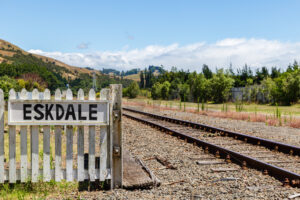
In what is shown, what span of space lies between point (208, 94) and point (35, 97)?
→ 4748cm

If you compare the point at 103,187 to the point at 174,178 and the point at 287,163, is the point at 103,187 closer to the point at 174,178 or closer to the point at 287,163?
the point at 174,178

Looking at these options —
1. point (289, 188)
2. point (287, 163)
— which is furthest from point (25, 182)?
point (287, 163)

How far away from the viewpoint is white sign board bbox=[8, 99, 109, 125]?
418 cm

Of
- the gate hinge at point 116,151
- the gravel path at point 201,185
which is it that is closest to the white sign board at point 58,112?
the gate hinge at point 116,151

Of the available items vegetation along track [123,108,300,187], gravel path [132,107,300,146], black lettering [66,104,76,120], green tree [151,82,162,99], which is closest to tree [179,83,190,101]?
green tree [151,82,162,99]

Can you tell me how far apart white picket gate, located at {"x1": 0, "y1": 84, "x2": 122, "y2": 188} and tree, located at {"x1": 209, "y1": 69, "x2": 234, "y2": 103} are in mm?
44662

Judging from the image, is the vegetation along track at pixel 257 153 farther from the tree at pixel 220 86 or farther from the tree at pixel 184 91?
the tree at pixel 184 91

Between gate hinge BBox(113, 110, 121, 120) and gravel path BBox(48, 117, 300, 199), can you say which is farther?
gate hinge BBox(113, 110, 121, 120)

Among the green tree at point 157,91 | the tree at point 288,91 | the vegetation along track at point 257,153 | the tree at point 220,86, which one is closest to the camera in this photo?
the vegetation along track at point 257,153

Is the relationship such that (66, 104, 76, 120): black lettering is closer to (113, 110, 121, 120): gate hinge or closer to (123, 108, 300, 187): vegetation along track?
(113, 110, 121, 120): gate hinge

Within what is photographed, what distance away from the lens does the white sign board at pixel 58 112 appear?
418 centimetres

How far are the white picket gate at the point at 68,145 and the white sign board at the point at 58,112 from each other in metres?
0.02

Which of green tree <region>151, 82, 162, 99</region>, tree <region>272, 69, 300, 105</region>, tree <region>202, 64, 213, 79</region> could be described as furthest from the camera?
tree <region>202, 64, 213, 79</region>

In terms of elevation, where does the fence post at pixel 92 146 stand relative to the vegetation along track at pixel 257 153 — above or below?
above
